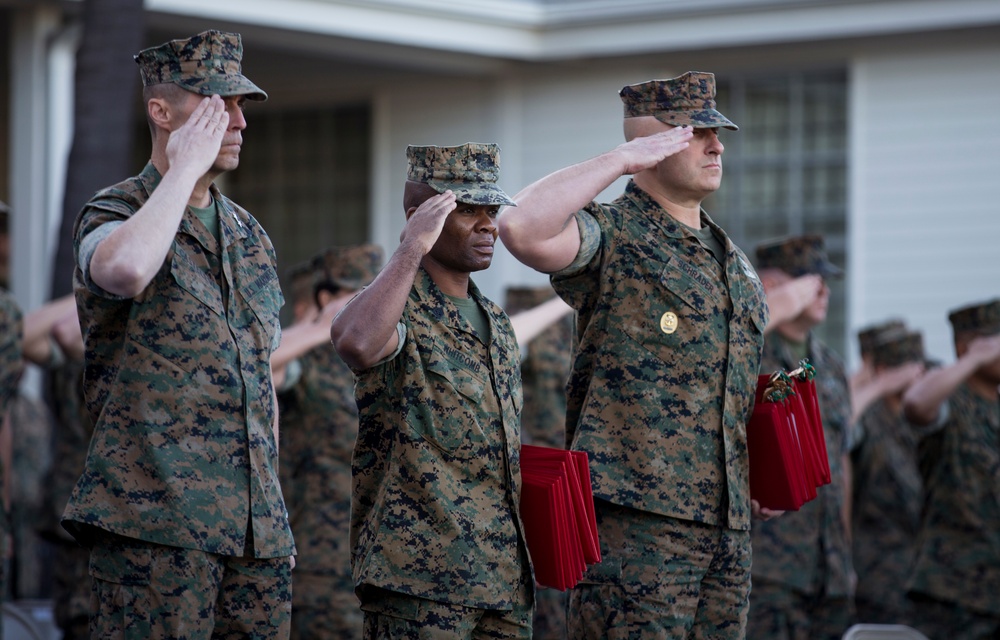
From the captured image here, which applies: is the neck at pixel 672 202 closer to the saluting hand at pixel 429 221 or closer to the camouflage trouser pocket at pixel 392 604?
the saluting hand at pixel 429 221

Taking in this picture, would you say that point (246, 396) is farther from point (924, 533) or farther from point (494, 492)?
point (924, 533)

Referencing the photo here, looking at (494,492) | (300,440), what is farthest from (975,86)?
(494,492)

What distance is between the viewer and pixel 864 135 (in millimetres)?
12977

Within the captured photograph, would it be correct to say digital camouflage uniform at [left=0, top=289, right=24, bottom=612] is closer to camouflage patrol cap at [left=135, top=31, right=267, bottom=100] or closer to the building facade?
camouflage patrol cap at [left=135, top=31, right=267, bottom=100]

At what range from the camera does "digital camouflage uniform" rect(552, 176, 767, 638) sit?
4.95 m

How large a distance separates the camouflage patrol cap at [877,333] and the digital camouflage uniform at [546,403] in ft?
6.54

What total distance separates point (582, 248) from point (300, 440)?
284cm

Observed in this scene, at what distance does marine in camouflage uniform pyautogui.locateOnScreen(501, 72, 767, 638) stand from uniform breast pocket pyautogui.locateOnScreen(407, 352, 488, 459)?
0.53 metres

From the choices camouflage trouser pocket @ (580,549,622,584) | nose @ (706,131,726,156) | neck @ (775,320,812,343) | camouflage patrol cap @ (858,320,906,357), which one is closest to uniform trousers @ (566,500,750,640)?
camouflage trouser pocket @ (580,549,622,584)

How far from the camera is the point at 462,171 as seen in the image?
181 inches

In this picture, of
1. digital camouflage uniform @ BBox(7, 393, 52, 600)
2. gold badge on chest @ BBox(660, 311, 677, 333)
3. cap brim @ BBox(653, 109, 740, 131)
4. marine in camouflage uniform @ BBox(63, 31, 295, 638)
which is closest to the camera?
marine in camouflage uniform @ BBox(63, 31, 295, 638)

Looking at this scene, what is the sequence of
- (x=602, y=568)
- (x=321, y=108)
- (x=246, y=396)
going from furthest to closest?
(x=321, y=108) < (x=602, y=568) < (x=246, y=396)

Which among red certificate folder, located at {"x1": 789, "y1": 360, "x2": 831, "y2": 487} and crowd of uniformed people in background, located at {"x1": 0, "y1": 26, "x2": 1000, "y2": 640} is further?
red certificate folder, located at {"x1": 789, "y1": 360, "x2": 831, "y2": 487}

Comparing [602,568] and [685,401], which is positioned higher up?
[685,401]
